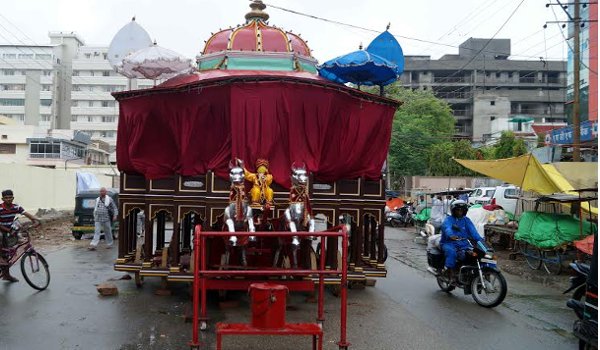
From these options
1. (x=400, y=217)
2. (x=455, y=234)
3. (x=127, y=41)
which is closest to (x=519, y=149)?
(x=400, y=217)

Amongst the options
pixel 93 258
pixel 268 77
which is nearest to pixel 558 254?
pixel 268 77

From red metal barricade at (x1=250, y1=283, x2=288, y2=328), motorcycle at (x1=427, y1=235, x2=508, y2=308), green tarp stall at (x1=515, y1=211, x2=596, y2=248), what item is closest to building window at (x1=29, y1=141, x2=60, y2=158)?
green tarp stall at (x1=515, y1=211, x2=596, y2=248)

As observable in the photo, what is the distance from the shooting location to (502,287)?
26.7 ft

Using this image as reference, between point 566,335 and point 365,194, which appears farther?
point 365,194

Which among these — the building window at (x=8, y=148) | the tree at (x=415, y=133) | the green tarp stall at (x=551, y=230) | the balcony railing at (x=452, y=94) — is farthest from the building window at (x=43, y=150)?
the balcony railing at (x=452, y=94)

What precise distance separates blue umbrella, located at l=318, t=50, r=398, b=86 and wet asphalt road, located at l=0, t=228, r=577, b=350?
12.8 feet

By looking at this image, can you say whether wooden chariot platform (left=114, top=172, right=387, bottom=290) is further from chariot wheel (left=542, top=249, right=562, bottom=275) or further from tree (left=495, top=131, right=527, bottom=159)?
tree (left=495, top=131, right=527, bottom=159)

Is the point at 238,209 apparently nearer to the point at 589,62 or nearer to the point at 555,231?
the point at 555,231

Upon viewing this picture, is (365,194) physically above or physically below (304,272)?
above

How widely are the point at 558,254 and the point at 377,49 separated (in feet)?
20.7

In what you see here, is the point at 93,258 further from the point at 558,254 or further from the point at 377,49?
the point at 558,254

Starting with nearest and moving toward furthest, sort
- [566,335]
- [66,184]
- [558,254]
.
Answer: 1. [566,335]
2. [558,254]
3. [66,184]

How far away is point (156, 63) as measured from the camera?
30.2ft

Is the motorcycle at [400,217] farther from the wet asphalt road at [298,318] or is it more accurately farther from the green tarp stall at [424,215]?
the wet asphalt road at [298,318]
